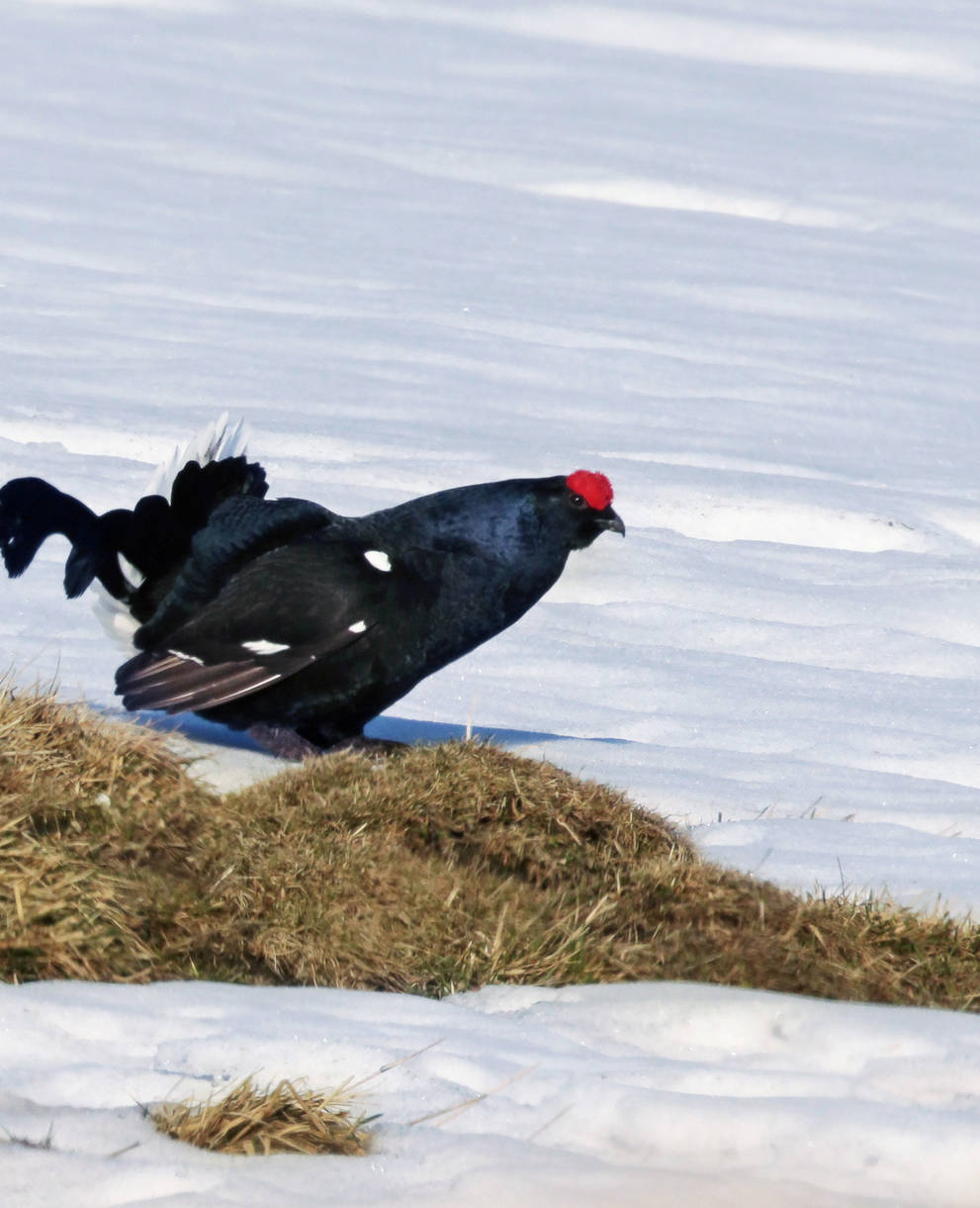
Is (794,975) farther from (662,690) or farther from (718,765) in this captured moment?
(662,690)

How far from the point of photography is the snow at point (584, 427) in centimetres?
337

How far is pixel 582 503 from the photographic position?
5.92 m

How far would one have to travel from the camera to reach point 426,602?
5656 mm

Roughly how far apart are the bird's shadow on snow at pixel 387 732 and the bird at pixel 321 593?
0.32ft

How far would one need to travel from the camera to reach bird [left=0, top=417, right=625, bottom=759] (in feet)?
18.4

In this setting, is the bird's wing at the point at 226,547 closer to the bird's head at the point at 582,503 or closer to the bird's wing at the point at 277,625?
the bird's wing at the point at 277,625

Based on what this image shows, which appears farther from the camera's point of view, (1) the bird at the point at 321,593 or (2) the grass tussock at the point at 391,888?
(1) the bird at the point at 321,593

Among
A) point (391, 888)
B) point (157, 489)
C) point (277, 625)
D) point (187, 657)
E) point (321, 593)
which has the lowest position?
point (391, 888)

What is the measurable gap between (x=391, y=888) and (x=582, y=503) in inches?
79.2

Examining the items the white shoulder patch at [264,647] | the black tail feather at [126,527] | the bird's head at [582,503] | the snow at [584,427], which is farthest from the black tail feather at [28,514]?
the bird's head at [582,503]

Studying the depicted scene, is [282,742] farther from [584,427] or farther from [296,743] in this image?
[584,427]

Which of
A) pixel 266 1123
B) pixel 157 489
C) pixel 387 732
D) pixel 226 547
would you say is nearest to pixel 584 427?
pixel 387 732

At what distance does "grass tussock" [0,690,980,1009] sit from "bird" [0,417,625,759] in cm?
79

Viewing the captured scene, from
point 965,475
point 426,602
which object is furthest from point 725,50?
point 426,602
